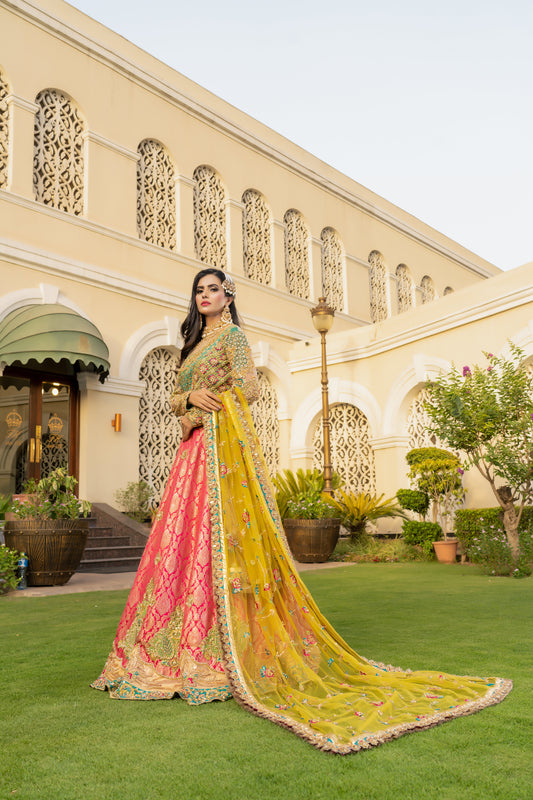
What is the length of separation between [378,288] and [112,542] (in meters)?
10.5

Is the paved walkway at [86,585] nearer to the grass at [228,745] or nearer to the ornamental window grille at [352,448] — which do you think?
the grass at [228,745]

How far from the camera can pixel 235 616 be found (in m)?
2.78

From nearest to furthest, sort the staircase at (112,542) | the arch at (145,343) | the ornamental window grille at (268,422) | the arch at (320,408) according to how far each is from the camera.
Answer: the staircase at (112,542), the arch at (145,343), the arch at (320,408), the ornamental window grille at (268,422)

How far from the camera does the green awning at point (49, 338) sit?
895 centimetres

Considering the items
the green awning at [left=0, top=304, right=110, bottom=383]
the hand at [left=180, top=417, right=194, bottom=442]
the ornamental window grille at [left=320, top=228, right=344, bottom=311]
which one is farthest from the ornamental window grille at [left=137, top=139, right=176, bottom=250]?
the hand at [left=180, top=417, right=194, bottom=442]

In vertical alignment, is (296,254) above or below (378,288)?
above

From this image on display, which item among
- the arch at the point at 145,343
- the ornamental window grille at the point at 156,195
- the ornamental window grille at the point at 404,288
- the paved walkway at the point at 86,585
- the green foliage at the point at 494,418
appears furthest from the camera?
the ornamental window grille at the point at 404,288

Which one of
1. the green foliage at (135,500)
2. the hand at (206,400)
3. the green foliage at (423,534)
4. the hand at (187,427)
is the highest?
the hand at (206,400)

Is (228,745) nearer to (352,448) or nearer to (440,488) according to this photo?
(440,488)

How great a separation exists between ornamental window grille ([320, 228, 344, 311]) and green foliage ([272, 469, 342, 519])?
5.76m

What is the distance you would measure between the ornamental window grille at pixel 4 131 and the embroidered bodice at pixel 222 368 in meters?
8.12

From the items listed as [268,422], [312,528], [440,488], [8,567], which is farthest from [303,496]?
[8,567]

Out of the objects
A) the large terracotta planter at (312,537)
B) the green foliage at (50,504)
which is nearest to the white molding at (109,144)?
the green foliage at (50,504)

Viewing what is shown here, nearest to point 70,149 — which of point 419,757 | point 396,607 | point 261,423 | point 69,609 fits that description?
point 261,423
